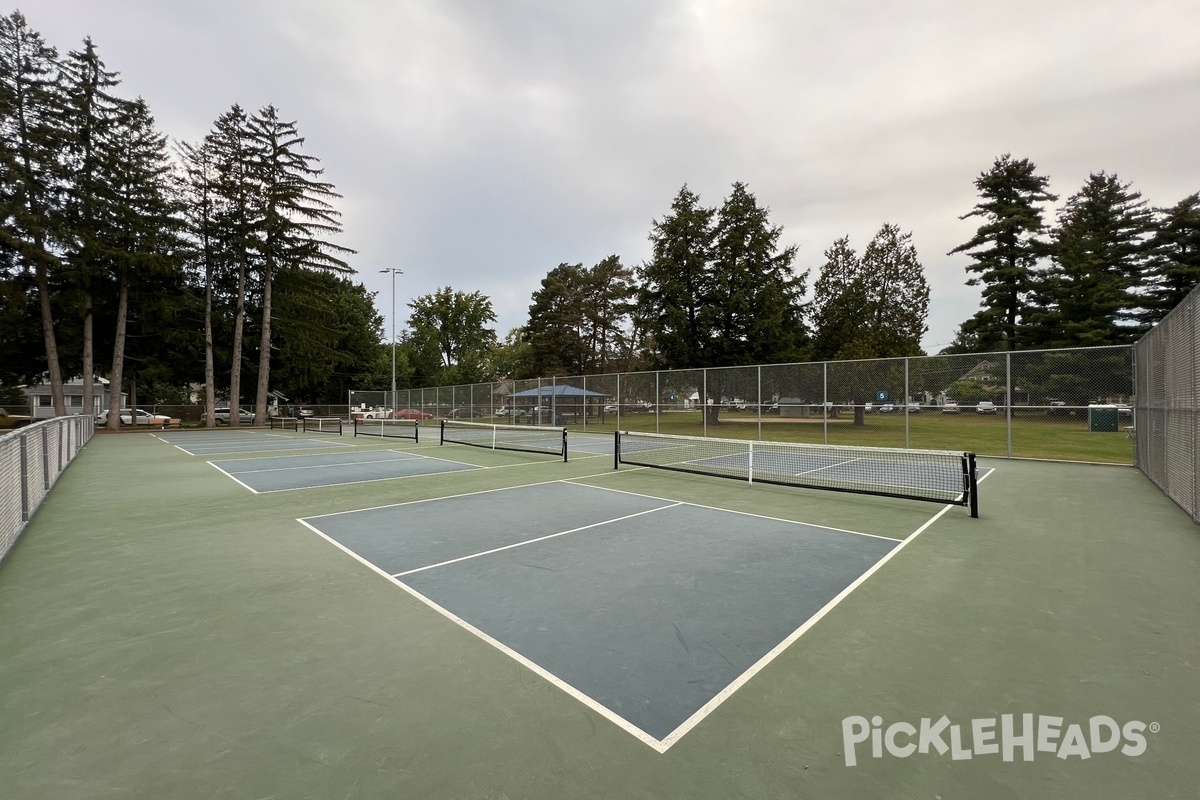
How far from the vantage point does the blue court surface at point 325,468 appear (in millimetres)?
11109

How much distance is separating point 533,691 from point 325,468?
12.5 m

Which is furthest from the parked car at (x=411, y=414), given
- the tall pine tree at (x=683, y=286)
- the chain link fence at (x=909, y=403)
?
the tall pine tree at (x=683, y=286)

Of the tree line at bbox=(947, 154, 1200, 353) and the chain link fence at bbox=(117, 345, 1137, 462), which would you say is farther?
the tree line at bbox=(947, 154, 1200, 353)

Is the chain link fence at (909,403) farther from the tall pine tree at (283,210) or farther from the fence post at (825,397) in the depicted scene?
the tall pine tree at (283,210)

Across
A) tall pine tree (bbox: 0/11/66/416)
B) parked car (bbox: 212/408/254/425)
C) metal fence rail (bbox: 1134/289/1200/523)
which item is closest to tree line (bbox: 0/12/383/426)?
tall pine tree (bbox: 0/11/66/416)

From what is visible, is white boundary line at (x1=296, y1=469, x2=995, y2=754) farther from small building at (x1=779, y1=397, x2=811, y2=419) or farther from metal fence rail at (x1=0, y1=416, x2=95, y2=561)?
small building at (x1=779, y1=397, x2=811, y2=419)

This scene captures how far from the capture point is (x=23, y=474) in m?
7.40

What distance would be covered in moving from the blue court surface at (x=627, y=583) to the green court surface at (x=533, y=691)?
0.54ft

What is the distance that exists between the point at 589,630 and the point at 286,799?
2.05 meters

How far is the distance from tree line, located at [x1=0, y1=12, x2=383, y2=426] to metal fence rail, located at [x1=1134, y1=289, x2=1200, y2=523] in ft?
132

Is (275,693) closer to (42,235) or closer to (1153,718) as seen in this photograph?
(1153,718)

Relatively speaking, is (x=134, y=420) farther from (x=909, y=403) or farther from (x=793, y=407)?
(x=909, y=403)

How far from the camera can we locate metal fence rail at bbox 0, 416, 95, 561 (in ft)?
20.4

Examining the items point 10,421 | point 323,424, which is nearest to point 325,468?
point 323,424
